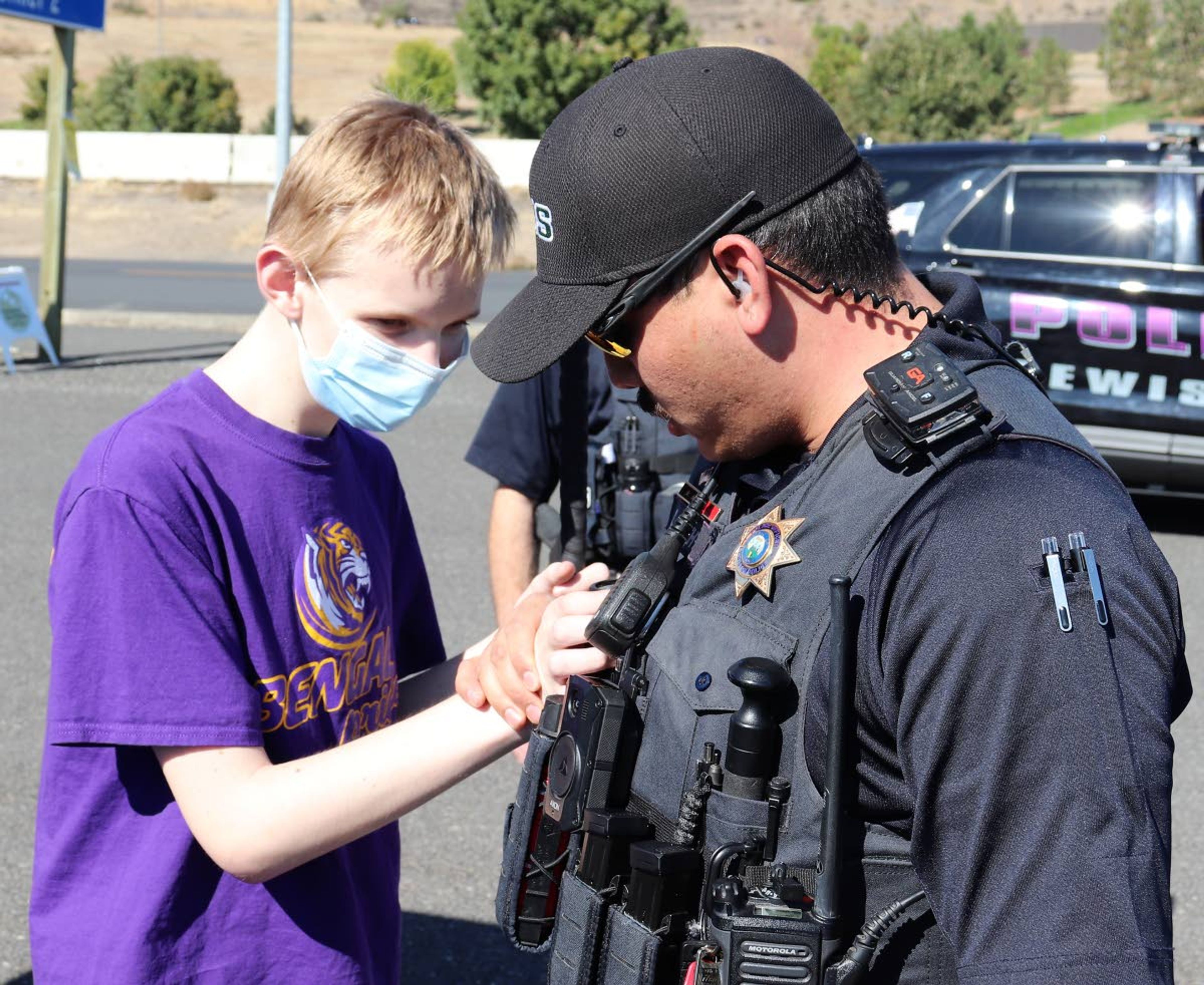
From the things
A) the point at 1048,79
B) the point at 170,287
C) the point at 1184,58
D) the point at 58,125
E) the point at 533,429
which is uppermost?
the point at 533,429

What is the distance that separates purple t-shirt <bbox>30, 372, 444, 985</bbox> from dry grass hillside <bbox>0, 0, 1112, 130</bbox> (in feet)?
187

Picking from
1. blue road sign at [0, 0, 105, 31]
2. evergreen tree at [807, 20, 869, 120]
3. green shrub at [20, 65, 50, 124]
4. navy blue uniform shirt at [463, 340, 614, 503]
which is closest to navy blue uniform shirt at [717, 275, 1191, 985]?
navy blue uniform shirt at [463, 340, 614, 503]

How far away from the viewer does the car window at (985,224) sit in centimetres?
782

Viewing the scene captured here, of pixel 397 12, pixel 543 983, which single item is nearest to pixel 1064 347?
pixel 543 983

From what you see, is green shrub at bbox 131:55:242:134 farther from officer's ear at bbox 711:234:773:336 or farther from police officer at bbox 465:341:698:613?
officer's ear at bbox 711:234:773:336

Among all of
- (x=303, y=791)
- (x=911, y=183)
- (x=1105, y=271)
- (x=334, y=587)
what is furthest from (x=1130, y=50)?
(x=303, y=791)

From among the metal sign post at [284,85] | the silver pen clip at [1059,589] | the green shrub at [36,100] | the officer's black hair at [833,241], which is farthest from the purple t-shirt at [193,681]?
the green shrub at [36,100]

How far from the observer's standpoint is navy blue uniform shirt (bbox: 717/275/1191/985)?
1.22 m

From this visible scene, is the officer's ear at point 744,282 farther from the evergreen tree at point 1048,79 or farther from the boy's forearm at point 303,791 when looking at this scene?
the evergreen tree at point 1048,79

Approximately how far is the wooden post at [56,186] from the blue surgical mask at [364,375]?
1095 cm

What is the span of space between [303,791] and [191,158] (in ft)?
141

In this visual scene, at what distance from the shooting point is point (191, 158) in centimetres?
4166

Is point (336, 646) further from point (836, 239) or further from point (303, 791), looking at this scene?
point (836, 239)

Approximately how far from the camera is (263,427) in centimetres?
204
